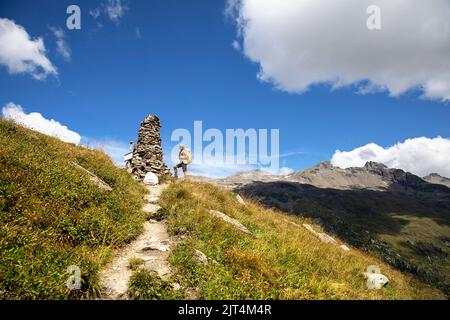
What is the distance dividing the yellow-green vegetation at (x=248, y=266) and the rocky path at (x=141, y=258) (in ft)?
1.20

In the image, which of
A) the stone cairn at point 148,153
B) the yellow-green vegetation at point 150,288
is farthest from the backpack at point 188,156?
the yellow-green vegetation at point 150,288

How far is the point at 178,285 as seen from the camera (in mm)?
7934

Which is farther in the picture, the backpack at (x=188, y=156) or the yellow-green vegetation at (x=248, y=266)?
the backpack at (x=188, y=156)

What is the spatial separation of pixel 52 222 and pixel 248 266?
6132 mm

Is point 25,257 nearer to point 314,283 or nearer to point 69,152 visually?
point 314,283

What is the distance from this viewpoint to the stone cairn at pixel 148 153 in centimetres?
2498

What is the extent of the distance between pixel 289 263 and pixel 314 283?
161cm

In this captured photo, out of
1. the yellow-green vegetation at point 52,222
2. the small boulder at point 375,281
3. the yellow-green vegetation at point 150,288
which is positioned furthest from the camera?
the small boulder at point 375,281

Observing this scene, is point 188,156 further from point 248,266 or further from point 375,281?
point 248,266

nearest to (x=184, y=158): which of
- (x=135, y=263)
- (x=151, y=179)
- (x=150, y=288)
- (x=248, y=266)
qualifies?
(x=151, y=179)

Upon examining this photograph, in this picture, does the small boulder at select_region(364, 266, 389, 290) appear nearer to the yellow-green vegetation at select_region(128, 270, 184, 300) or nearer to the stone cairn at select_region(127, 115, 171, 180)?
the yellow-green vegetation at select_region(128, 270, 184, 300)

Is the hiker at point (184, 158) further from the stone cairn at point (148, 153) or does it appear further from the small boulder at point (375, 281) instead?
the small boulder at point (375, 281)
